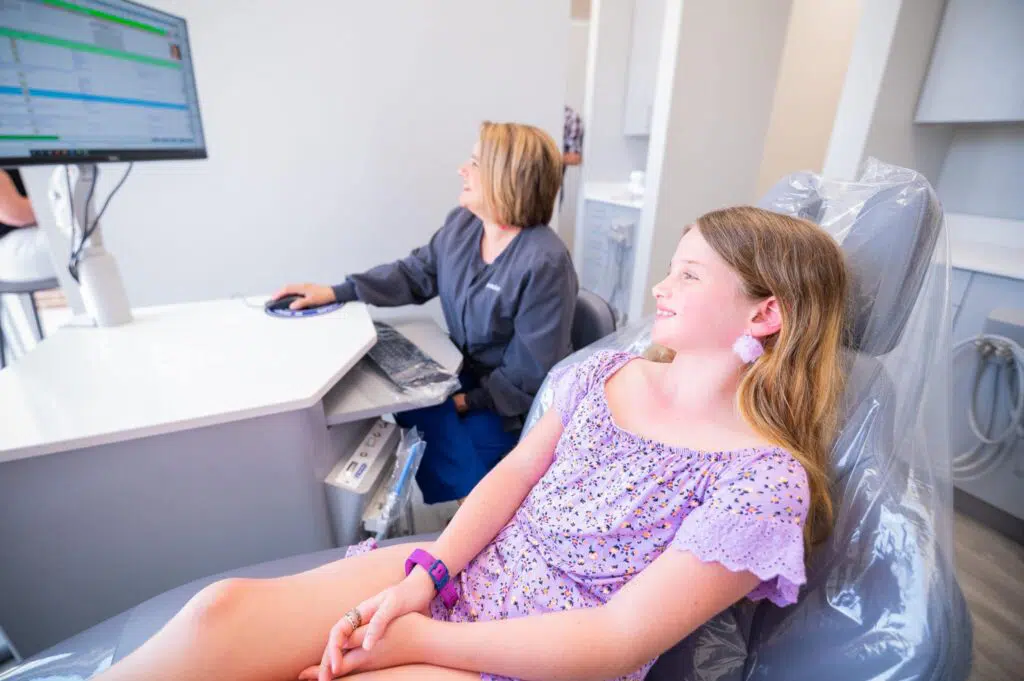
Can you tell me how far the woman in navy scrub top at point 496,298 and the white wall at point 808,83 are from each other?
8.22 feet

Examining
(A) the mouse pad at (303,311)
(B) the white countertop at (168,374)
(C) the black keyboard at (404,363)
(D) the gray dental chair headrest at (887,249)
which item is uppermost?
(D) the gray dental chair headrest at (887,249)

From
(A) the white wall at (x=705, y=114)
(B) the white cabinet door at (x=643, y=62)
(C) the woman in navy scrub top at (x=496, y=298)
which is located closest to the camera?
(C) the woman in navy scrub top at (x=496, y=298)

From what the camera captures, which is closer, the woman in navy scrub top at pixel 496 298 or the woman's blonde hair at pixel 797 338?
the woman's blonde hair at pixel 797 338

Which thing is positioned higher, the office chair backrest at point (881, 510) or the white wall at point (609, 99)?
the white wall at point (609, 99)

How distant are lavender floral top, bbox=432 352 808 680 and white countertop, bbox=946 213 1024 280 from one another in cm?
162

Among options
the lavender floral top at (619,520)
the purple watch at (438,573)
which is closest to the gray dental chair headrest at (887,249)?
the lavender floral top at (619,520)

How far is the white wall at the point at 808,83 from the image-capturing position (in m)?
3.00

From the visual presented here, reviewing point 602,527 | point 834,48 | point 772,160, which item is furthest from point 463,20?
point 834,48

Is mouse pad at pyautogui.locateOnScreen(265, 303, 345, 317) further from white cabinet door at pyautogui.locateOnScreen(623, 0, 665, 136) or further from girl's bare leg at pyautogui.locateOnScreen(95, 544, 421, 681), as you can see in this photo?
white cabinet door at pyautogui.locateOnScreen(623, 0, 665, 136)

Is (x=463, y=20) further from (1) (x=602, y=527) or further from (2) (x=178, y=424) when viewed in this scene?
(1) (x=602, y=527)

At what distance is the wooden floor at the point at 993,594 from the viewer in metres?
1.20

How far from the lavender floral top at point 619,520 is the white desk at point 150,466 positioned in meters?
0.42

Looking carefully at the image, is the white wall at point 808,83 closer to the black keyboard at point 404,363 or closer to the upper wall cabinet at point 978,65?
the upper wall cabinet at point 978,65

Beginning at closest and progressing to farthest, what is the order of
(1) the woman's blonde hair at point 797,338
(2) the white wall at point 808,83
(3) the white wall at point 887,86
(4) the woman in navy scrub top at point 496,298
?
(1) the woman's blonde hair at point 797,338 → (4) the woman in navy scrub top at point 496,298 → (3) the white wall at point 887,86 → (2) the white wall at point 808,83
